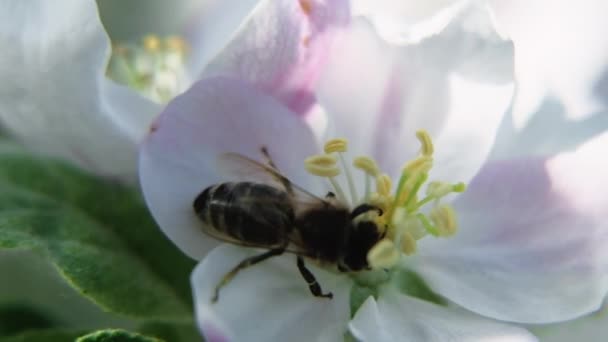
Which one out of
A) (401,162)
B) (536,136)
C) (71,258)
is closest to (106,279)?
(71,258)

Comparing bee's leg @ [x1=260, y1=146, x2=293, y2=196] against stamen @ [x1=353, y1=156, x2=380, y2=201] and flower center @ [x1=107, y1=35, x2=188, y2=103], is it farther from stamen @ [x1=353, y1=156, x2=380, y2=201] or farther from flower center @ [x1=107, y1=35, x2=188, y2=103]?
flower center @ [x1=107, y1=35, x2=188, y2=103]

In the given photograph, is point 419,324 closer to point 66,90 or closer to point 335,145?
point 335,145

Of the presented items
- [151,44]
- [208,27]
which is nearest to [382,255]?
[151,44]

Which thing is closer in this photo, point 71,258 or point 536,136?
point 71,258

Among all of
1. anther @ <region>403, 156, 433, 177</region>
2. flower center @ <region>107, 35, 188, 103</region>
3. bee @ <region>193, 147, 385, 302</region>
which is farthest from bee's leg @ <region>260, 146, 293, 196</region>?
flower center @ <region>107, 35, 188, 103</region>

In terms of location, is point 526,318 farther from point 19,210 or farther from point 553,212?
point 19,210
